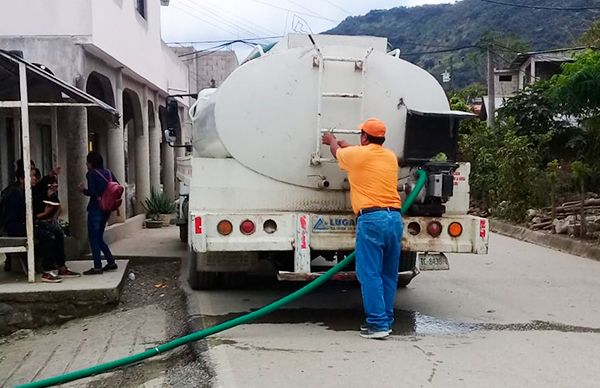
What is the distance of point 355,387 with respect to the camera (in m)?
4.04

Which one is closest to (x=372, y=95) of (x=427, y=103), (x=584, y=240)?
(x=427, y=103)

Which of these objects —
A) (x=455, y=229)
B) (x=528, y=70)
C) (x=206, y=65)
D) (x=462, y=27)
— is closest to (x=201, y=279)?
(x=455, y=229)

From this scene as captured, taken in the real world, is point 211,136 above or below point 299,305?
above

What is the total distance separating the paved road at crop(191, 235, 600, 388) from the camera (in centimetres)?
425

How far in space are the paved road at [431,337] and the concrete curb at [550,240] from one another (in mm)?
1879

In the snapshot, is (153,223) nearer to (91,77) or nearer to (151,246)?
(151,246)

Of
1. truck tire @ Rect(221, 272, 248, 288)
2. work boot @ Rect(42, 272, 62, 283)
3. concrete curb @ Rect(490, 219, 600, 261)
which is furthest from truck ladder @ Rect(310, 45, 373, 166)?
concrete curb @ Rect(490, 219, 600, 261)

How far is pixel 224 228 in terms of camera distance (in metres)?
5.53

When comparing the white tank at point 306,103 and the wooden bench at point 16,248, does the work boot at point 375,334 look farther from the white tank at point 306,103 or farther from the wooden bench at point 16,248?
the wooden bench at point 16,248

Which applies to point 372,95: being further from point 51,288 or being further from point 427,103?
point 51,288

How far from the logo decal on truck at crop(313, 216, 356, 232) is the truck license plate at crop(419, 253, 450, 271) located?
2.55 feet

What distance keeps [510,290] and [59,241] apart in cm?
526

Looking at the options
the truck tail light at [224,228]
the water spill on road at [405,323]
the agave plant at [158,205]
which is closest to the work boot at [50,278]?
the water spill on road at [405,323]

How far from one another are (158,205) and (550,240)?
27.2ft
